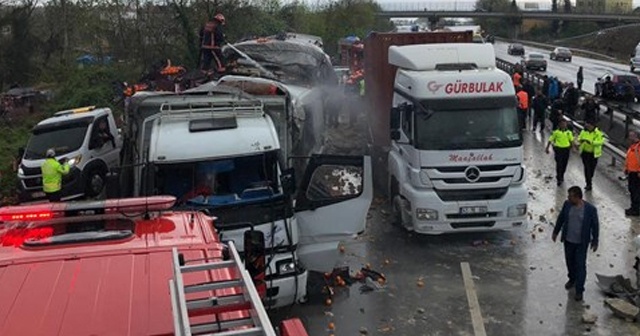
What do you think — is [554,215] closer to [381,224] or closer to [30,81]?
[381,224]

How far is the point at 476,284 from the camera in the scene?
9.91 metres

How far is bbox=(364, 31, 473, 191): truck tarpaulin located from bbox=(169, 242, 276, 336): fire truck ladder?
11305 mm

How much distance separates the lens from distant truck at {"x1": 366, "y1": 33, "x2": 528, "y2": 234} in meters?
11.3

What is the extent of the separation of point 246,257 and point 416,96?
6003 mm

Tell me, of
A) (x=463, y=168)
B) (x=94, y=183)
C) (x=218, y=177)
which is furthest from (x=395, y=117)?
(x=94, y=183)

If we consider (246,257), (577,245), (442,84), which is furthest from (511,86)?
(246,257)

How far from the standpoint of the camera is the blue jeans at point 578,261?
9.04m

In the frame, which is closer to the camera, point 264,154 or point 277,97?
point 264,154

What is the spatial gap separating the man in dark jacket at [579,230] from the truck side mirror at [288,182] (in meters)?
3.68

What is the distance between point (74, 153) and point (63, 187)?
843 millimetres

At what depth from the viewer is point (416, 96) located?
11.7 m

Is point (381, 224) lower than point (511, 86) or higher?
lower

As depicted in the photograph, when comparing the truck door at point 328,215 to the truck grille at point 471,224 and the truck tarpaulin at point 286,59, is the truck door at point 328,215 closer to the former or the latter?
the truck grille at point 471,224

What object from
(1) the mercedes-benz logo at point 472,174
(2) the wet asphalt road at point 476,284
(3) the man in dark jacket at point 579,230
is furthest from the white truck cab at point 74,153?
(3) the man in dark jacket at point 579,230
